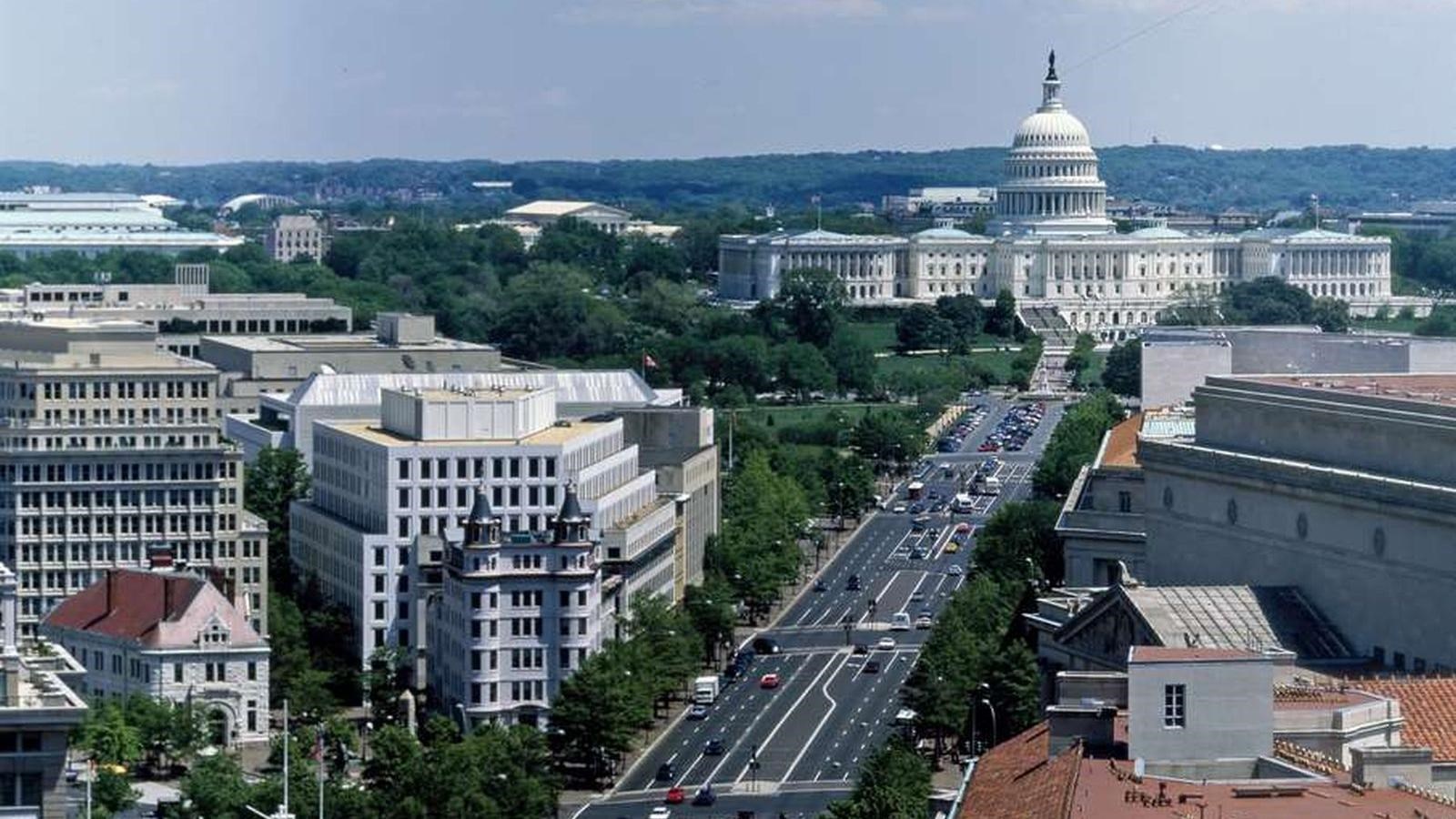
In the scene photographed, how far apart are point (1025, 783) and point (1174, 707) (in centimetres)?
198

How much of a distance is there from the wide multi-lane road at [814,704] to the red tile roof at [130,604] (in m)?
10.8

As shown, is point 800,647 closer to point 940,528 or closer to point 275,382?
point 940,528

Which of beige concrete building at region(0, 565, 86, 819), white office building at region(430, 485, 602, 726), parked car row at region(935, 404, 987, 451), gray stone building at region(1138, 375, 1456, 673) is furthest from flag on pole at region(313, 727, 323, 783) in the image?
parked car row at region(935, 404, 987, 451)

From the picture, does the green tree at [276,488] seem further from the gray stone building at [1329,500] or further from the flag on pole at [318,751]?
the gray stone building at [1329,500]

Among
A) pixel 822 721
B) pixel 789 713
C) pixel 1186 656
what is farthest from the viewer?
pixel 789 713

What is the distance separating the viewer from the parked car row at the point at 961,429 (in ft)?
568

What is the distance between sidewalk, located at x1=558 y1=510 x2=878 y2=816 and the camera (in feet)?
275

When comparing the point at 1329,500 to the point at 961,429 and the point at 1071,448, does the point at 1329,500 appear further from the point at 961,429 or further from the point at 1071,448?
the point at 961,429

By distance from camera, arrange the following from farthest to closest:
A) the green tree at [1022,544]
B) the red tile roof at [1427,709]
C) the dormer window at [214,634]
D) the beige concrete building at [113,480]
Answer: the beige concrete building at [113,480] < the green tree at [1022,544] < the dormer window at [214,634] < the red tile roof at [1427,709]

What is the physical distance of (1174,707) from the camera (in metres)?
45.9

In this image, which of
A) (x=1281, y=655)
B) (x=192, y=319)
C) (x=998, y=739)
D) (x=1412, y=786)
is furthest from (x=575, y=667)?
(x=192, y=319)

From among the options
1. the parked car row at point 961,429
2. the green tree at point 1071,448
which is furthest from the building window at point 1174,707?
the parked car row at point 961,429

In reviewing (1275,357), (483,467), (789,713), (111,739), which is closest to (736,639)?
(483,467)

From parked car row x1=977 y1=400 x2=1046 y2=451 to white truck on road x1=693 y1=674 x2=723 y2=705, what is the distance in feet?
232
